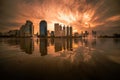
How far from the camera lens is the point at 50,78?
10547 mm

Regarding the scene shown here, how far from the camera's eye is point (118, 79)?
10.3 metres

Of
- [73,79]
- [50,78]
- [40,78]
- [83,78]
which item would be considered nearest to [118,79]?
[83,78]

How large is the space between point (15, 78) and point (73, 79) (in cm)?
630

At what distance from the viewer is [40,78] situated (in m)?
10.5

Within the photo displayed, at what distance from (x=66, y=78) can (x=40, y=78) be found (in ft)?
9.35

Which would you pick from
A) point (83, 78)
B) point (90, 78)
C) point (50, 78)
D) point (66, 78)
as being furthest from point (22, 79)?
point (90, 78)

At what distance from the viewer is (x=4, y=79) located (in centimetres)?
1015

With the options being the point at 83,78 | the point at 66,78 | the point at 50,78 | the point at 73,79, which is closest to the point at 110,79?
the point at 83,78

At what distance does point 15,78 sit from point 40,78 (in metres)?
2.72

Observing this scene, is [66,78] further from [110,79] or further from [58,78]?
[110,79]

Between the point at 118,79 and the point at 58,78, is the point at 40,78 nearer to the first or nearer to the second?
the point at 58,78

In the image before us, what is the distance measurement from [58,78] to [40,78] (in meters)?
1.97

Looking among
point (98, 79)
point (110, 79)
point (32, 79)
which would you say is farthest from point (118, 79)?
point (32, 79)

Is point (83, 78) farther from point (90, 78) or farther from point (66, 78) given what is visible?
point (66, 78)
